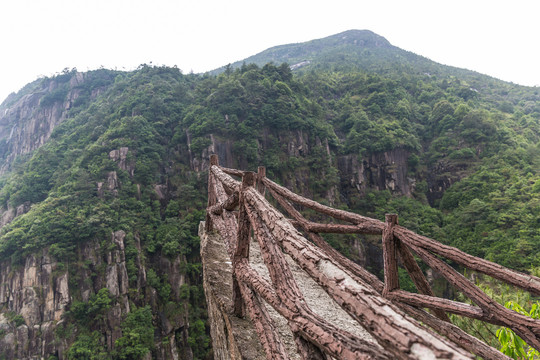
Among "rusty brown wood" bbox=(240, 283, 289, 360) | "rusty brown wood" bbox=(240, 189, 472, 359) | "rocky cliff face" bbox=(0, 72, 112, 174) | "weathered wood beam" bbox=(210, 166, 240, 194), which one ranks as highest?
"rocky cliff face" bbox=(0, 72, 112, 174)

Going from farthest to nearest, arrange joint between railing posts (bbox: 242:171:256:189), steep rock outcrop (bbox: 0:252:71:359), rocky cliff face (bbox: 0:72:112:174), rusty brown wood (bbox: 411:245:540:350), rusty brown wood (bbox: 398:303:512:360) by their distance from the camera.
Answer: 1. rocky cliff face (bbox: 0:72:112:174)
2. steep rock outcrop (bbox: 0:252:71:359)
3. joint between railing posts (bbox: 242:171:256:189)
4. rusty brown wood (bbox: 398:303:512:360)
5. rusty brown wood (bbox: 411:245:540:350)

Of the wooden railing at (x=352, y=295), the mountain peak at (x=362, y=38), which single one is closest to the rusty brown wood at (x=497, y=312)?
the wooden railing at (x=352, y=295)

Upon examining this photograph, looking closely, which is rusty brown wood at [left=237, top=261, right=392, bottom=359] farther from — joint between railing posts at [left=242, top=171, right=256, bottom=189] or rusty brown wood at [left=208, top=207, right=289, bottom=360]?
joint between railing posts at [left=242, top=171, right=256, bottom=189]

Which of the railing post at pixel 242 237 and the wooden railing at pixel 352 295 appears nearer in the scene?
the wooden railing at pixel 352 295

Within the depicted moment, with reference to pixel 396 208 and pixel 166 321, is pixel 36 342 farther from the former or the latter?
pixel 396 208

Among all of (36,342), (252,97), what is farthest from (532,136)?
(36,342)

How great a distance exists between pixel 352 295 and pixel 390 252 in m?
1.48

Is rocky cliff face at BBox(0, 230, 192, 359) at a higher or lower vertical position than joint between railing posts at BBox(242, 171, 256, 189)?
lower

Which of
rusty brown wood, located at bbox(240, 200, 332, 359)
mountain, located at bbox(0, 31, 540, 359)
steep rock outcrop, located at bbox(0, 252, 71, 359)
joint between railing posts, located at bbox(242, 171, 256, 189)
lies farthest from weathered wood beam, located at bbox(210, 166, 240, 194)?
steep rock outcrop, located at bbox(0, 252, 71, 359)

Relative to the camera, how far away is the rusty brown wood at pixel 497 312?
1.40 m

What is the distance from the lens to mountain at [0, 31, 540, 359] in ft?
53.2

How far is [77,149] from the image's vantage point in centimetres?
2653

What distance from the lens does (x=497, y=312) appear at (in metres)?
1.51

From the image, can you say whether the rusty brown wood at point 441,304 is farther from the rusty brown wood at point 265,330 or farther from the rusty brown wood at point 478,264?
the rusty brown wood at point 265,330
